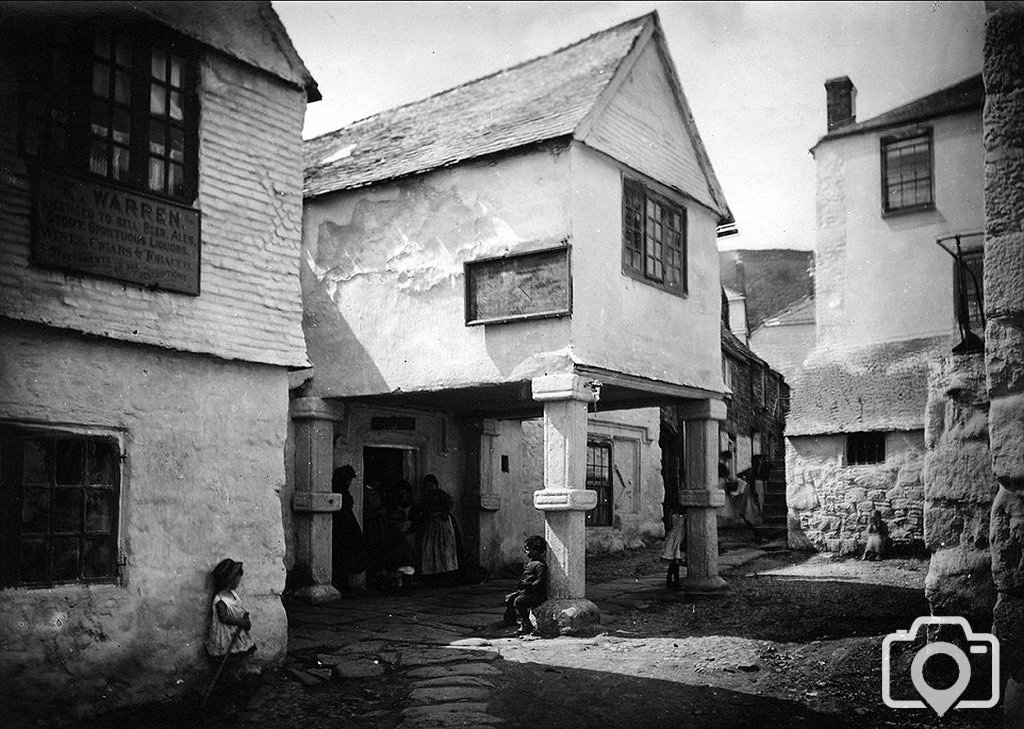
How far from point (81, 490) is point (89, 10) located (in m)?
3.61

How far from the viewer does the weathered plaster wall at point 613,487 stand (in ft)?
51.4

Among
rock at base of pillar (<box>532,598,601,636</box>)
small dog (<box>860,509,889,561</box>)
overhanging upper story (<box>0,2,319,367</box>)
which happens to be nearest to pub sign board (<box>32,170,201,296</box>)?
overhanging upper story (<box>0,2,319,367</box>)

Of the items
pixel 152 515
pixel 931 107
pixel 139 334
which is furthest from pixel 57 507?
pixel 931 107

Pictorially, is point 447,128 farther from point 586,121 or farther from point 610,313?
point 610,313

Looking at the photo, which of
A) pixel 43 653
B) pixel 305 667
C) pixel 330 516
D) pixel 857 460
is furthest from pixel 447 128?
pixel 857 460

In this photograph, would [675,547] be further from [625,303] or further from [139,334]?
[139,334]

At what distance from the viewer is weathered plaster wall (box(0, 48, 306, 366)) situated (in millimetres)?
6246

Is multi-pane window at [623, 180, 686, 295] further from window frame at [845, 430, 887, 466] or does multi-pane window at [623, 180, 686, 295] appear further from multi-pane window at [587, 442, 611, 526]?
multi-pane window at [587, 442, 611, 526]

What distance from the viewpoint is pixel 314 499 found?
11.9 m

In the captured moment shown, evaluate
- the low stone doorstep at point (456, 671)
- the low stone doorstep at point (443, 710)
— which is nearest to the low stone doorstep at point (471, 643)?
the low stone doorstep at point (456, 671)

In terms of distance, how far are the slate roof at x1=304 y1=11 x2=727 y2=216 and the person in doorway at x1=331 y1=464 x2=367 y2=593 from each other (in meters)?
4.13

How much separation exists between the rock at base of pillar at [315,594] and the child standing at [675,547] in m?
4.76

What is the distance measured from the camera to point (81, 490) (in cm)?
663

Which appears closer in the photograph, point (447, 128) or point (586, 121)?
point (586, 121)
